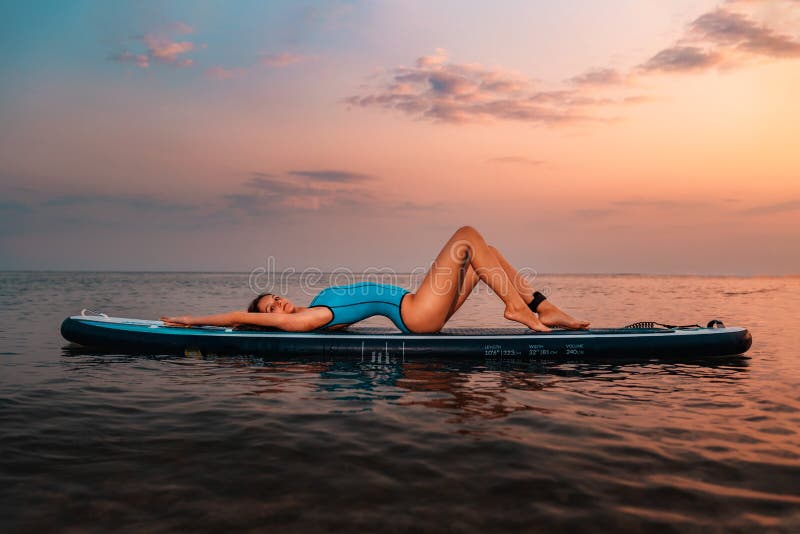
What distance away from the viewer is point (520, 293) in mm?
7793

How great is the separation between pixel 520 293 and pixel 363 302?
235 centimetres

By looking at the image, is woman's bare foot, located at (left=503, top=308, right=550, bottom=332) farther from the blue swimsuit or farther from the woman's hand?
the woman's hand

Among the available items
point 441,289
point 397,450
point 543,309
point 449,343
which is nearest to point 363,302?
point 441,289

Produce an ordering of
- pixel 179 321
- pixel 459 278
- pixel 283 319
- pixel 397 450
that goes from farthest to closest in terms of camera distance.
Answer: pixel 179 321
pixel 283 319
pixel 459 278
pixel 397 450

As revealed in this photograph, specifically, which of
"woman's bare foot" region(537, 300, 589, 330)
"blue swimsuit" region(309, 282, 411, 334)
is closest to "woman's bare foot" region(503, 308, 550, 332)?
"woman's bare foot" region(537, 300, 589, 330)

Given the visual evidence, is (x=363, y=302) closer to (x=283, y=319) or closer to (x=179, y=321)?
(x=283, y=319)

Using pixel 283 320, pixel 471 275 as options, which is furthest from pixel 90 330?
pixel 471 275

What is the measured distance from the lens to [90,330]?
28.5 feet

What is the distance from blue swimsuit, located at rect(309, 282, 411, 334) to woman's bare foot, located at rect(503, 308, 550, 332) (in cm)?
150

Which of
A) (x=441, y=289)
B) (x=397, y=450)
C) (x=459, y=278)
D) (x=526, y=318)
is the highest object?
(x=459, y=278)

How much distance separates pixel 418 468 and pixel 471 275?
4239mm

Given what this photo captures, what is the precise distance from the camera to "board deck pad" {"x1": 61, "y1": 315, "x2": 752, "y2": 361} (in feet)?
24.7

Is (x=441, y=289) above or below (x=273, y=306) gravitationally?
above

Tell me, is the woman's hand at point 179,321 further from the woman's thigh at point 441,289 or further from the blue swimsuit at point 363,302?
the woman's thigh at point 441,289
